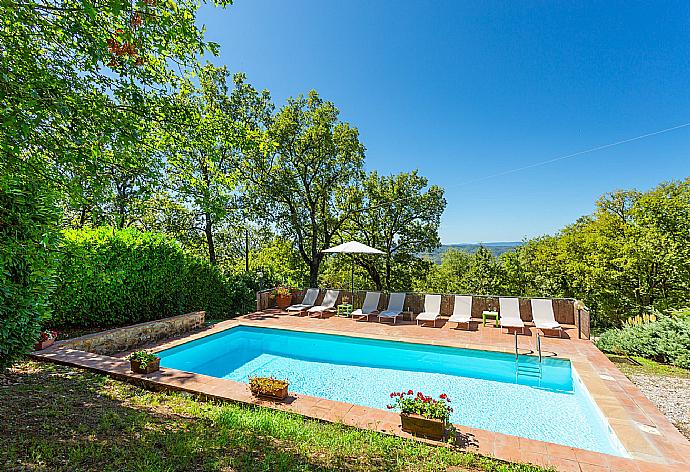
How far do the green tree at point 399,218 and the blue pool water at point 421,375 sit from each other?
419 inches

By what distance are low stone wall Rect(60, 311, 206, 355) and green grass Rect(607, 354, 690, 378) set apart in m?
10.9

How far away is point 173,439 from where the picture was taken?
336cm

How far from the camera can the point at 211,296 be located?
38.2 ft

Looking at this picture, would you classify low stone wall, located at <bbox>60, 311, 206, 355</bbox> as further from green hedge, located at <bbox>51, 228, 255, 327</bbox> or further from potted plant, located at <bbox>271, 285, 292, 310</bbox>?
potted plant, located at <bbox>271, 285, 292, 310</bbox>

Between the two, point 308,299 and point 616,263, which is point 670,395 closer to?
point 308,299

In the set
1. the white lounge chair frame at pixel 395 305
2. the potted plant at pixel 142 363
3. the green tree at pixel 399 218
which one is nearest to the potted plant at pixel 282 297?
the white lounge chair frame at pixel 395 305

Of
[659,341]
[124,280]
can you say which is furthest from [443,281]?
[124,280]

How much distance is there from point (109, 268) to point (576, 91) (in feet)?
59.3

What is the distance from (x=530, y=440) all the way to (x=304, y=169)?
14.2 meters

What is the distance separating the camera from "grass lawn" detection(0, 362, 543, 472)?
2885 mm

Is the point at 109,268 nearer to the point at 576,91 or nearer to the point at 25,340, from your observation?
the point at 25,340

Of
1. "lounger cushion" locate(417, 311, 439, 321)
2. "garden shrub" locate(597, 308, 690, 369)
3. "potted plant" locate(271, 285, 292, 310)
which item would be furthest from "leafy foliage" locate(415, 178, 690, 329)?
"potted plant" locate(271, 285, 292, 310)

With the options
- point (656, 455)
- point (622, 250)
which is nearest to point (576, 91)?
point (622, 250)

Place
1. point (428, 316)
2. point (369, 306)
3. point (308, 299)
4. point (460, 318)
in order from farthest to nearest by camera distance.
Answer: point (308, 299) < point (369, 306) < point (428, 316) < point (460, 318)
